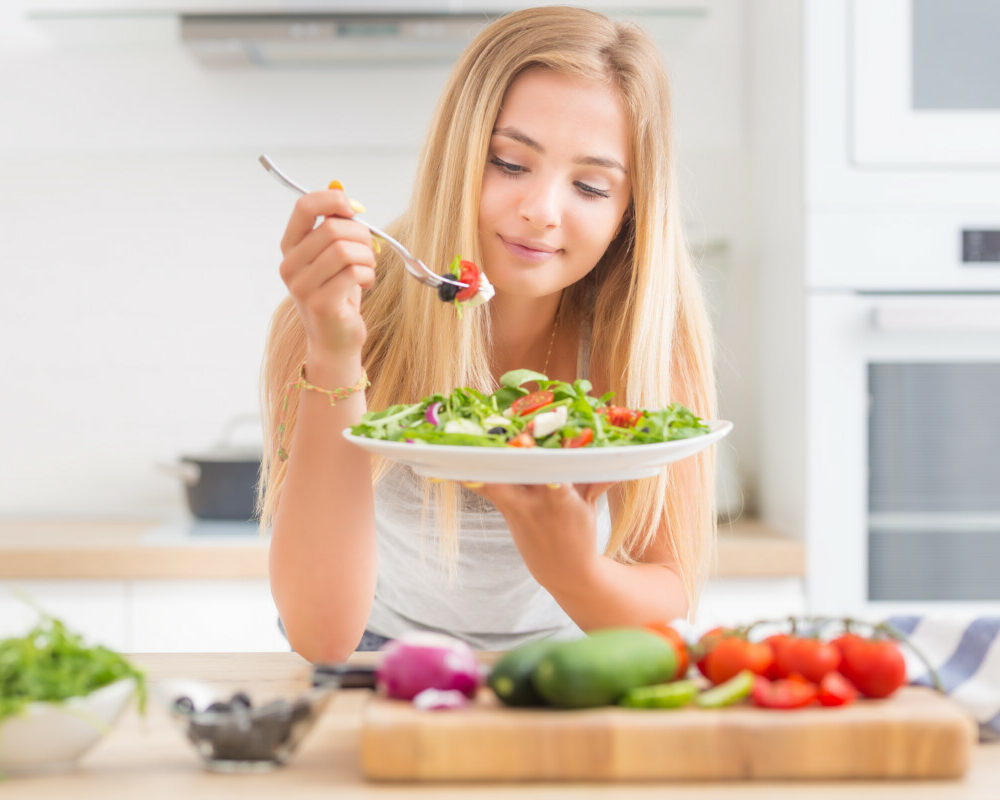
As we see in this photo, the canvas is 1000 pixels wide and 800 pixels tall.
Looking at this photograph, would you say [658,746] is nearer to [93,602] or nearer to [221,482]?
[93,602]

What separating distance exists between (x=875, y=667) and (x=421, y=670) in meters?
0.34

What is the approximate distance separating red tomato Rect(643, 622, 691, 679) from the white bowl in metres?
0.41

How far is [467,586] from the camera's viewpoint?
1616 mm

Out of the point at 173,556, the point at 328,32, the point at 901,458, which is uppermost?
the point at 328,32

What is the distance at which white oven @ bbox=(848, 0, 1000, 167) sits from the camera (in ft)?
7.74

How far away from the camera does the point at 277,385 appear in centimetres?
151

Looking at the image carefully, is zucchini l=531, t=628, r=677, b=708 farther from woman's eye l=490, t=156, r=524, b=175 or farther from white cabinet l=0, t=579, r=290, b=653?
→ white cabinet l=0, t=579, r=290, b=653

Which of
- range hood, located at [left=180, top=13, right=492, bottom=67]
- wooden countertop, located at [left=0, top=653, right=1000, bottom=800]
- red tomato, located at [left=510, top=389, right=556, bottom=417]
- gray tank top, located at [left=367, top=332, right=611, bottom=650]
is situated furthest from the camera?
range hood, located at [left=180, top=13, right=492, bottom=67]

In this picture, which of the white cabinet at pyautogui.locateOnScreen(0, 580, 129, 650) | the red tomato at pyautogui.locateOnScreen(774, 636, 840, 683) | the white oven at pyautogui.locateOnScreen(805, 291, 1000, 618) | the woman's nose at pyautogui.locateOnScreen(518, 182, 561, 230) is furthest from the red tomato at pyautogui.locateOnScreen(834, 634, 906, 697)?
the white cabinet at pyautogui.locateOnScreen(0, 580, 129, 650)

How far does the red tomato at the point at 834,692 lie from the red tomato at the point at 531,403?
41cm

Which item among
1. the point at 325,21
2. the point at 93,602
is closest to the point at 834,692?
the point at 93,602

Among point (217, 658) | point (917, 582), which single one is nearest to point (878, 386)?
point (917, 582)

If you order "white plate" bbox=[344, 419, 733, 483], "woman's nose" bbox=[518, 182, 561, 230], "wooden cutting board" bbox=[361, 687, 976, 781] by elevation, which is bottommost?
"wooden cutting board" bbox=[361, 687, 976, 781]

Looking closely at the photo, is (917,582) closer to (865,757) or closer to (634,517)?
(634,517)
